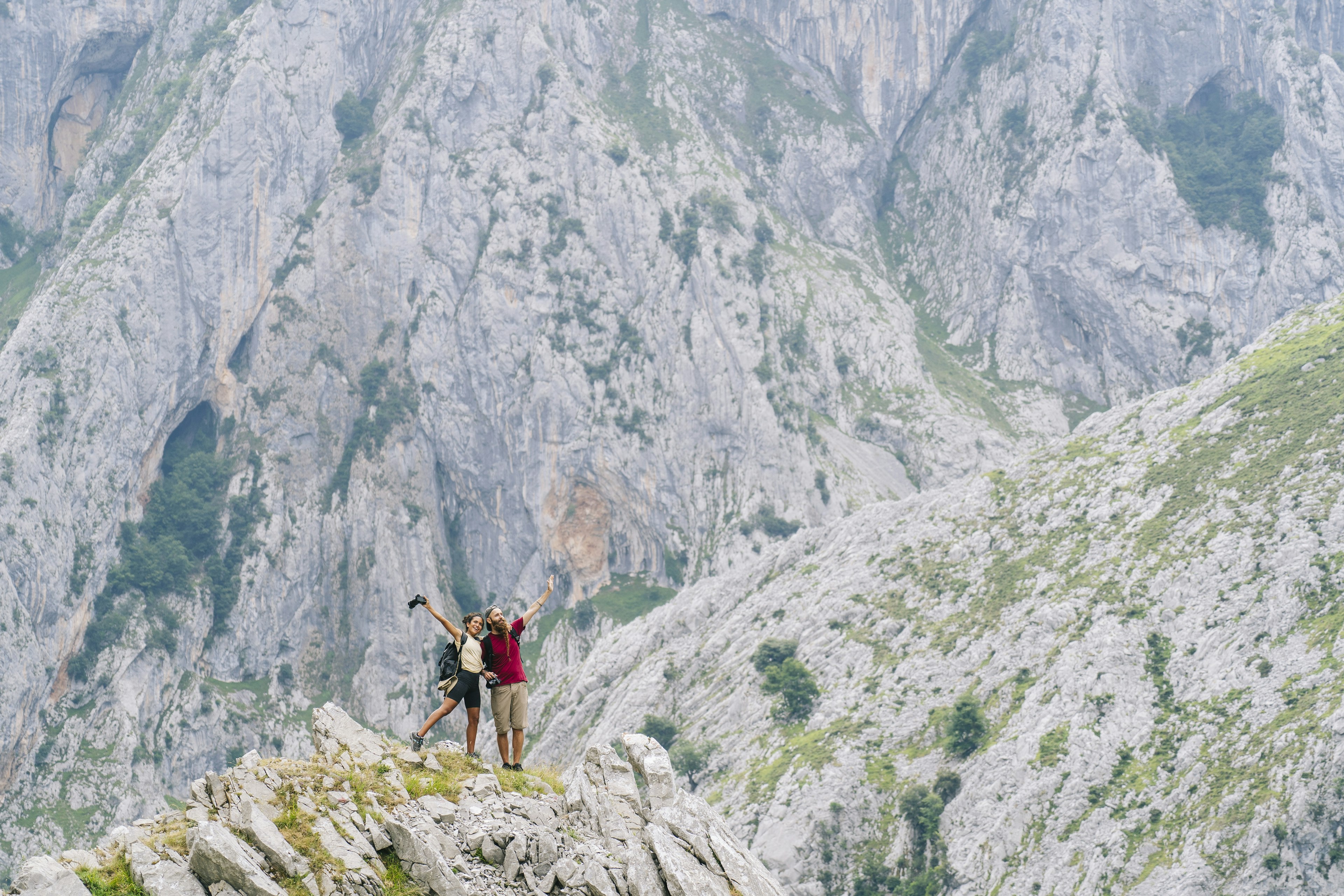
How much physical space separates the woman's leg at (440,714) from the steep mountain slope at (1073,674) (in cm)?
4531

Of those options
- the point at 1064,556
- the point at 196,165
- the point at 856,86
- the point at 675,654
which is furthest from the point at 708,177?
the point at 1064,556

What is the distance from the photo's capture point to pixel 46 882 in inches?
691

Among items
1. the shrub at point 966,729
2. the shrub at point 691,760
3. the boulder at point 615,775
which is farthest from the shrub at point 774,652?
the boulder at point 615,775

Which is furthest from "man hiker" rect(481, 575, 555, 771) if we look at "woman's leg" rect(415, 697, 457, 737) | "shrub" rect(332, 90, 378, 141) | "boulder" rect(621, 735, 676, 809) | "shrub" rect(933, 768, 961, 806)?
"shrub" rect(332, 90, 378, 141)

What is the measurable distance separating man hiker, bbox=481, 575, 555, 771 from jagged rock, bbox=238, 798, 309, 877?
5670 millimetres

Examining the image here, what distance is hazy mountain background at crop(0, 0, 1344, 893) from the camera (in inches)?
5098

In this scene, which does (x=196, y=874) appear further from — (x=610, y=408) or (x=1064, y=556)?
(x=610, y=408)

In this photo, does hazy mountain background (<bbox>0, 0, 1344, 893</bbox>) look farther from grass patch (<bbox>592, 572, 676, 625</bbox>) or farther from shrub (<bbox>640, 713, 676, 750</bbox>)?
shrub (<bbox>640, 713, 676, 750</bbox>)

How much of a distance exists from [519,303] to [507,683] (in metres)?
127

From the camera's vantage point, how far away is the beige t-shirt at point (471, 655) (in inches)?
968

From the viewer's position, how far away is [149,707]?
124 meters

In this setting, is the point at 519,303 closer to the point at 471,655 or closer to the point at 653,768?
the point at 471,655

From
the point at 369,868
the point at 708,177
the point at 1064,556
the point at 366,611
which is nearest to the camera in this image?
the point at 369,868

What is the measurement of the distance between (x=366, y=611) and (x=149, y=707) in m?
27.2
